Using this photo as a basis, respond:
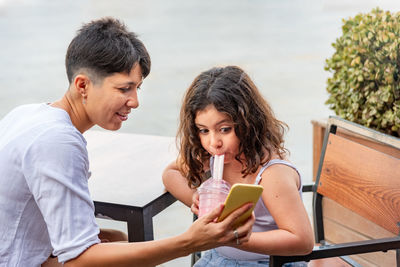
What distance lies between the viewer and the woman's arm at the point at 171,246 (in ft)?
3.67

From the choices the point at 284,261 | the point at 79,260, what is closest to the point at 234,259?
the point at 284,261

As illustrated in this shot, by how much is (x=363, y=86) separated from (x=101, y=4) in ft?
23.6

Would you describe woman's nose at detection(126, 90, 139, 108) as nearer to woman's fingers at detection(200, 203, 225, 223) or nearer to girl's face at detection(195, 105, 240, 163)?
girl's face at detection(195, 105, 240, 163)

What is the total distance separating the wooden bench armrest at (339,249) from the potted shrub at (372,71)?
824 mm

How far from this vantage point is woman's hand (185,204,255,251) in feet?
3.60

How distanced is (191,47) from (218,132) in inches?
243

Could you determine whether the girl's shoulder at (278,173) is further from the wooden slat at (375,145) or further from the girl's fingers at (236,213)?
the wooden slat at (375,145)

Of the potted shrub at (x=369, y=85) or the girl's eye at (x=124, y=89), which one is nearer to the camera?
the girl's eye at (x=124, y=89)

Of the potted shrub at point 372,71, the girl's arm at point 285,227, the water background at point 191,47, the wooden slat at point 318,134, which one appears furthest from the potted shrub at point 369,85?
the water background at point 191,47

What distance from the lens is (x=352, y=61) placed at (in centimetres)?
234

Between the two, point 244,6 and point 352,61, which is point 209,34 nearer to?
point 244,6

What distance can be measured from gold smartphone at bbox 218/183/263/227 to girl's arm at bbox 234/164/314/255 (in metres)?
0.26

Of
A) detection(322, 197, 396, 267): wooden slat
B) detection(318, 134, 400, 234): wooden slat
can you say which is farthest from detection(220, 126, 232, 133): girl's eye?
detection(322, 197, 396, 267): wooden slat

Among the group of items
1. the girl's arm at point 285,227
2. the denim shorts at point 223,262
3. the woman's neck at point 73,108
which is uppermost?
the woman's neck at point 73,108
